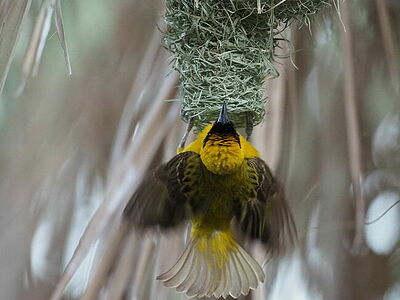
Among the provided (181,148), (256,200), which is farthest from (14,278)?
(256,200)

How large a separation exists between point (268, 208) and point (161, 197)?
25 cm

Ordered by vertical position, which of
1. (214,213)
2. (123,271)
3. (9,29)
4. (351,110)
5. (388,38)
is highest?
(388,38)

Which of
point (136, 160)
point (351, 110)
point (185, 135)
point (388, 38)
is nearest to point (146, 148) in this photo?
point (136, 160)

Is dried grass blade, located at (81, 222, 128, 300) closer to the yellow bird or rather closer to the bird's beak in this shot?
the yellow bird

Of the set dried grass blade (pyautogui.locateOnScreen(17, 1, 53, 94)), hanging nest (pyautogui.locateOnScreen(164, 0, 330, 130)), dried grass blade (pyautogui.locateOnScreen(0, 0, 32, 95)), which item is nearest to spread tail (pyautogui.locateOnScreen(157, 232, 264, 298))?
hanging nest (pyautogui.locateOnScreen(164, 0, 330, 130))

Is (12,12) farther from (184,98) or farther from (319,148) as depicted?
(319,148)

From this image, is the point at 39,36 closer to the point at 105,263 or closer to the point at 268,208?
the point at 105,263

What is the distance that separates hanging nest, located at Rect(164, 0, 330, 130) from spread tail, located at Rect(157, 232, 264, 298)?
32 centimetres

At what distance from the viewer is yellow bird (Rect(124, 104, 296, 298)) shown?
1219 mm

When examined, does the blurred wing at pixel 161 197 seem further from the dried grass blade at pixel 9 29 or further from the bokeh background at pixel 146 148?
the dried grass blade at pixel 9 29

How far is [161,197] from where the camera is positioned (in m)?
1.22

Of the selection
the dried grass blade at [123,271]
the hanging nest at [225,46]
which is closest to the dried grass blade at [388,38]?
the hanging nest at [225,46]

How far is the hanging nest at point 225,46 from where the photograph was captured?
108 cm

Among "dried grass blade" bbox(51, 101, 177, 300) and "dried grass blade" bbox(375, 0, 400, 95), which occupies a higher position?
"dried grass blade" bbox(375, 0, 400, 95)
